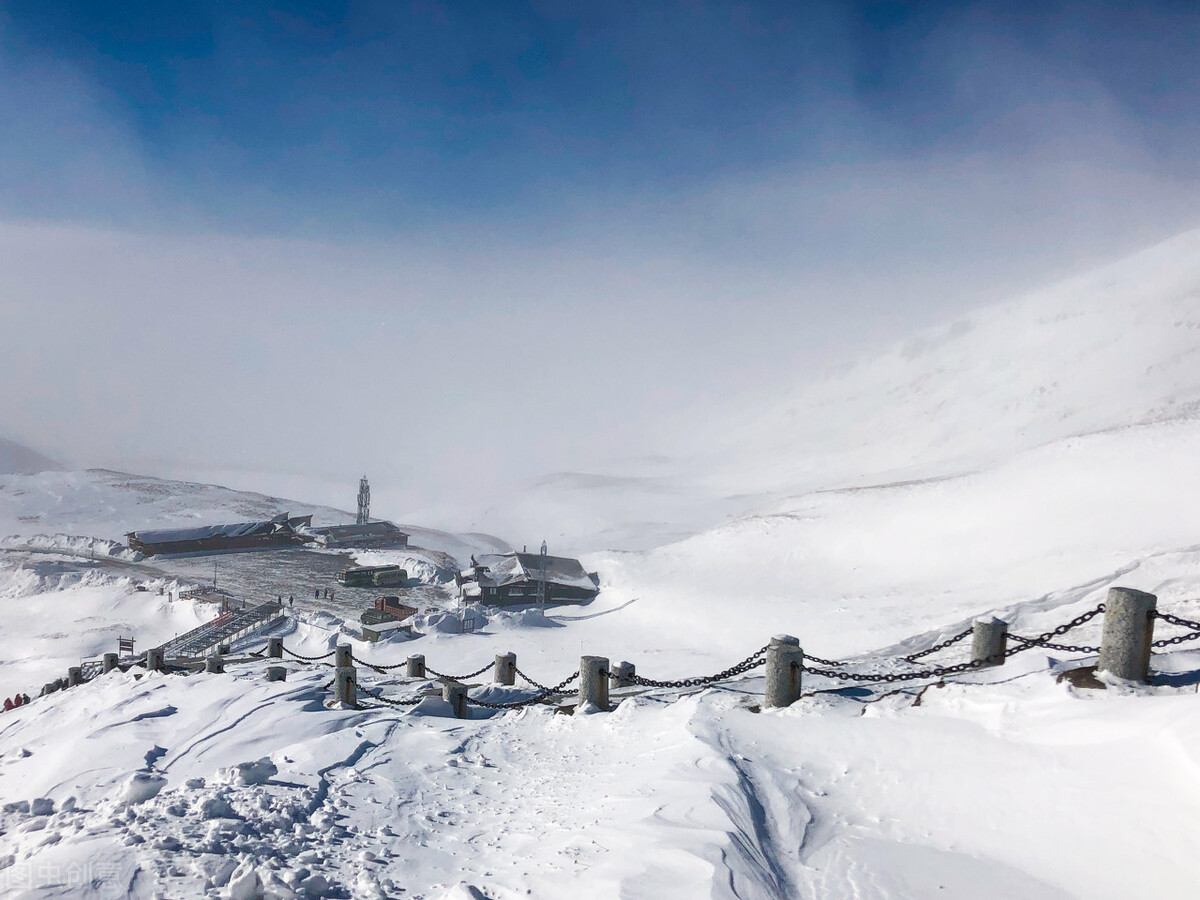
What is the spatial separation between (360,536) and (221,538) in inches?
401

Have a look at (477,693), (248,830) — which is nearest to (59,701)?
(477,693)

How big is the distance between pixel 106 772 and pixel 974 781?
9687mm

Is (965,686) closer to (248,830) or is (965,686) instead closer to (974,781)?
(974,781)

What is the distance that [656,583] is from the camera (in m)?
32.8

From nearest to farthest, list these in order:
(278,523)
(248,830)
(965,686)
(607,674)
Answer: (248,830) → (965,686) → (607,674) → (278,523)

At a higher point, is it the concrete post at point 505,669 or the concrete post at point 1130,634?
the concrete post at point 1130,634

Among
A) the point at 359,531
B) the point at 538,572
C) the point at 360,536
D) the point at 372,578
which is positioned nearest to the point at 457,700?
the point at 538,572

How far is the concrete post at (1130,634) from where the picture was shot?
21.4 feet

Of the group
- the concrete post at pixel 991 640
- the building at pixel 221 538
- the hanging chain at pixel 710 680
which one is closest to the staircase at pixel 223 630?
the hanging chain at pixel 710 680

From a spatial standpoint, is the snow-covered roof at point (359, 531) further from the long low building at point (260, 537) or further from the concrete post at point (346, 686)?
the concrete post at point (346, 686)

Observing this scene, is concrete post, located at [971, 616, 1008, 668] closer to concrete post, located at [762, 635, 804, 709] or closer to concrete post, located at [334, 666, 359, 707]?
concrete post, located at [762, 635, 804, 709]

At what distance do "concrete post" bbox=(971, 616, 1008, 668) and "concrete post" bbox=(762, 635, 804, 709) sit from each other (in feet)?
7.67

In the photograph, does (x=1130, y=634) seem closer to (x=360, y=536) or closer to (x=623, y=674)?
(x=623, y=674)

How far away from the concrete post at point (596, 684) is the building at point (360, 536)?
4820cm
